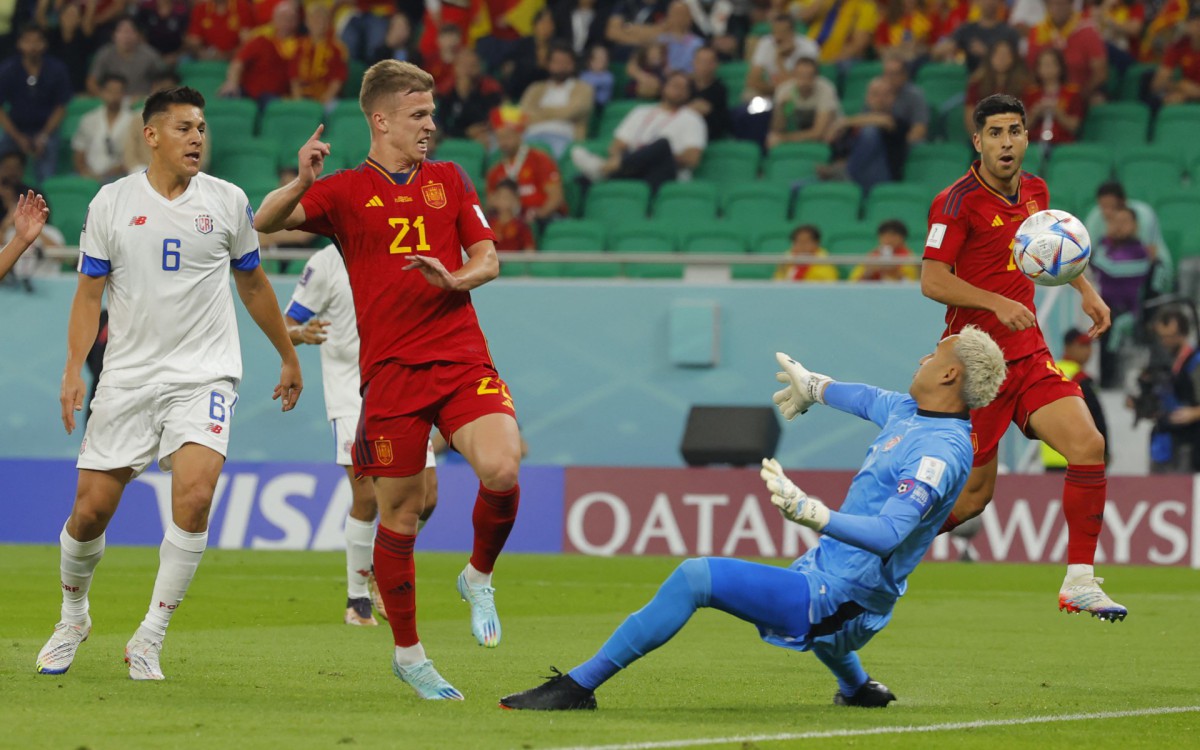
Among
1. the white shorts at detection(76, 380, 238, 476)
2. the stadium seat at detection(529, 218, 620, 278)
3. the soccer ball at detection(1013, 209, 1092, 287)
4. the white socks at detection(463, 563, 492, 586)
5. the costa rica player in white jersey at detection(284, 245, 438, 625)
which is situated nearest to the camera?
the white socks at detection(463, 563, 492, 586)

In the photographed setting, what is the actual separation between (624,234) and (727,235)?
1.04 m

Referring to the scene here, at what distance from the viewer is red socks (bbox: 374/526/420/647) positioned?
7.01m

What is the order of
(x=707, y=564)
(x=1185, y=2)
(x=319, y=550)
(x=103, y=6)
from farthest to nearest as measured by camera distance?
1. (x=103, y=6)
2. (x=1185, y=2)
3. (x=319, y=550)
4. (x=707, y=564)

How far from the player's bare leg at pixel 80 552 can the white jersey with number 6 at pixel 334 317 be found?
330 cm

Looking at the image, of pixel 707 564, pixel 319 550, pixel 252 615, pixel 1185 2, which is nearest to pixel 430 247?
pixel 707 564

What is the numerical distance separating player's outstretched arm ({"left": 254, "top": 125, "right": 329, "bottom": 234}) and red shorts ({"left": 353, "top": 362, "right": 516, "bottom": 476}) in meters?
0.70

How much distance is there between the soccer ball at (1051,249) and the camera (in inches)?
339

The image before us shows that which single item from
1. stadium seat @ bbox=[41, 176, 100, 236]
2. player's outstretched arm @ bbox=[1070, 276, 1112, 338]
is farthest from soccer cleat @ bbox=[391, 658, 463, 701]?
stadium seat @ bbox=[41, 176, 100, 236]

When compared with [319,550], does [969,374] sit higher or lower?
higher

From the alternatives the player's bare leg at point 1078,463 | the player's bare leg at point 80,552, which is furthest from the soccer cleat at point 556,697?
the player's bare leg at point 1078,463

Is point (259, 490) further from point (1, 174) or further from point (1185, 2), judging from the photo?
point (1185, 2)

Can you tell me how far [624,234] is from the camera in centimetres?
1828

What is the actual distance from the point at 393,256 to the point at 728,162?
12.7m

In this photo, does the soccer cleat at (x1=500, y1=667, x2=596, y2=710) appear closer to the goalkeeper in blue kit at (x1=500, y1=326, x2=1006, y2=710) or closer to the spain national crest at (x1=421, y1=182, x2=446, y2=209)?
the goalkeeper in blue kit at (x1=500, y1=326, x2=1006, y2=710)
